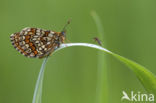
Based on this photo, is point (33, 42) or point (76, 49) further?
point (76, 49)

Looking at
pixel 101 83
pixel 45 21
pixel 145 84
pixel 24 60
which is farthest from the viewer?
pixel 45 21

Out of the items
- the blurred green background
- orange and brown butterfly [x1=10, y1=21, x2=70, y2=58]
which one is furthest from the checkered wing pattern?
Result: the blurred green background

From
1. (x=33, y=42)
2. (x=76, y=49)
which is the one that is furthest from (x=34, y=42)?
(x=76, y=49)

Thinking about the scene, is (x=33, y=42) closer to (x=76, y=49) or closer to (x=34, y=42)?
(x=34, y=42)

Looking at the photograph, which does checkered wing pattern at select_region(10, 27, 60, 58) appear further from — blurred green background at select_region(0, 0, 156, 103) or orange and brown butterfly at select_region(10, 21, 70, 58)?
blurred green background at select_region(0, 0, 156, 103)

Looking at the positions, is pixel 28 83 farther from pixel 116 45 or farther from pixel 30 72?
pixel 116 45

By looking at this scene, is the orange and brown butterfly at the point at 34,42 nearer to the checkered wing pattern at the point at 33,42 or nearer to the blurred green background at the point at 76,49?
the checkered wing pattern at the point at 33,42

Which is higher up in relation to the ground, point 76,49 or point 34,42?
point 76,49

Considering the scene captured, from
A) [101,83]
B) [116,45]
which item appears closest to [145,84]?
[101,83]
